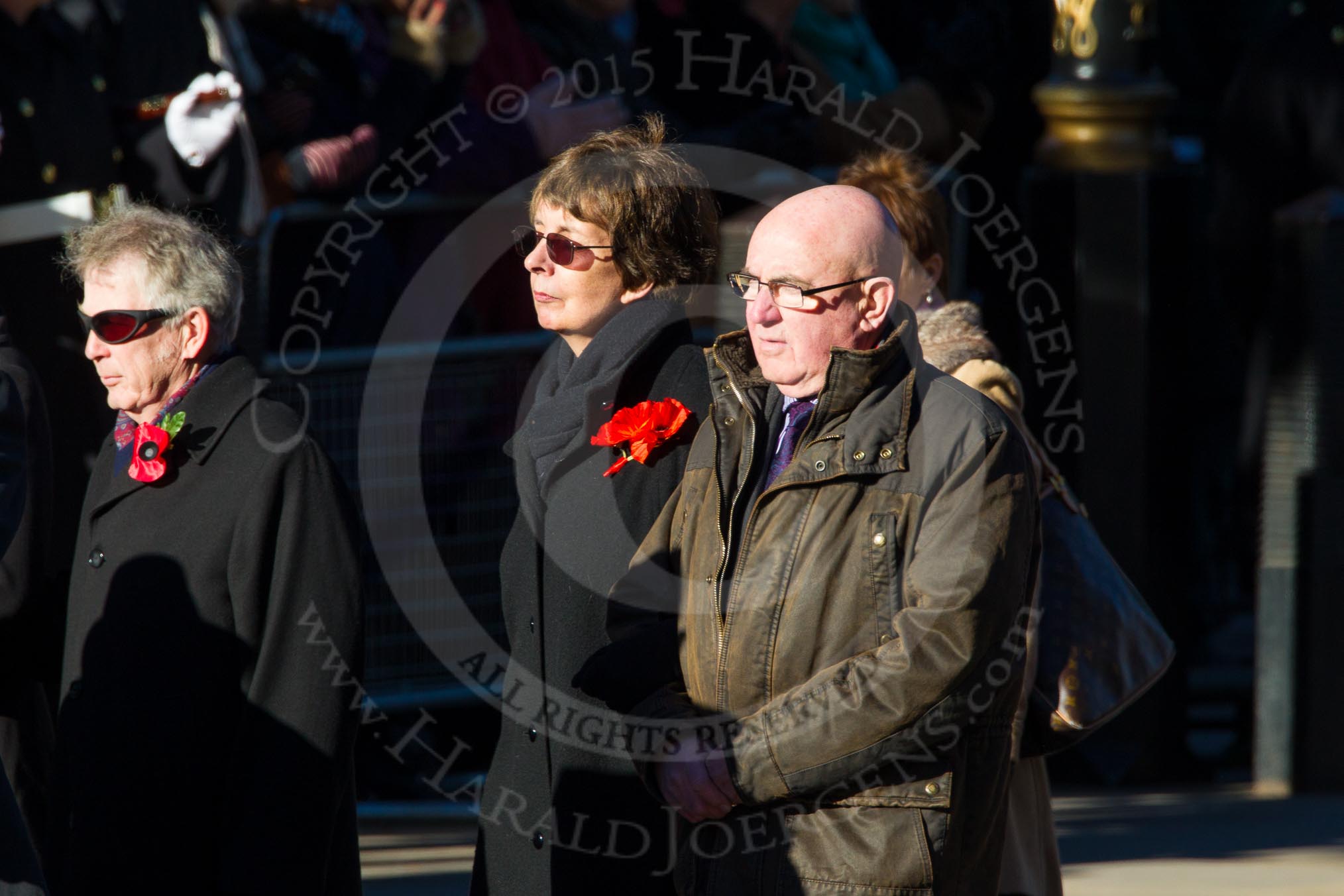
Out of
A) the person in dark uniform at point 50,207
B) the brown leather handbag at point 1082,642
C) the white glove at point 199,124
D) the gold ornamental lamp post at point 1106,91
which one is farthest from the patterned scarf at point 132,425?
the gold ornamental lamp post at point 1106,91

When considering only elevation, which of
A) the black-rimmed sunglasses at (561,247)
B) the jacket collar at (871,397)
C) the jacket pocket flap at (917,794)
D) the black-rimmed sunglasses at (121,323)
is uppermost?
the black-rimmed sunglasses at (561,247)

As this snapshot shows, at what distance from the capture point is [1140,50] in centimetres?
698

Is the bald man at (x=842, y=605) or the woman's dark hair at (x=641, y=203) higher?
the woman's dark hair at (x=641, y=203)

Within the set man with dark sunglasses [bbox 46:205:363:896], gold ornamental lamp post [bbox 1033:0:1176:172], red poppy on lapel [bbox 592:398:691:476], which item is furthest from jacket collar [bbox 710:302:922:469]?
gold ornamental lamp post [bbox 1033:0:1176:172]

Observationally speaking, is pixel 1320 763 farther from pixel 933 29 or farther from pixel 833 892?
pixel 833 892

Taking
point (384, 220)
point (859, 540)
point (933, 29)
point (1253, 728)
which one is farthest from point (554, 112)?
point (859, 540)

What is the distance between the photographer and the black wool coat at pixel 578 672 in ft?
12.4

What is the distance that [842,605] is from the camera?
10.8 feet

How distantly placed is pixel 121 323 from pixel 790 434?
1.40m

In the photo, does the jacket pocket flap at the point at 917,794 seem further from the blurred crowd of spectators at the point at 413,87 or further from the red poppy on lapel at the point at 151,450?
the blurred crowd of spectators at the point at 413,87

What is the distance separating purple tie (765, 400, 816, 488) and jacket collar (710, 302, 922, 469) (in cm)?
6

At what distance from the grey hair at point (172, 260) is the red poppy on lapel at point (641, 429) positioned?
0.83m

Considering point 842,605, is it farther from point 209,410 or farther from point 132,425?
point 132,425

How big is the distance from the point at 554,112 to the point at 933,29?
6.64 feet
